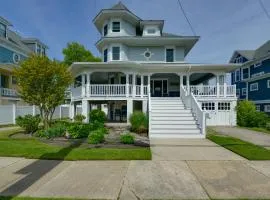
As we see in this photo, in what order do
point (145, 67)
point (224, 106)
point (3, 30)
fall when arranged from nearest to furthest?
point (145, 67)
point (224, 106)
point (3, 30)

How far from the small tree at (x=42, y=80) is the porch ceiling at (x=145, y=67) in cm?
458

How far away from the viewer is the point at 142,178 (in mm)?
5215

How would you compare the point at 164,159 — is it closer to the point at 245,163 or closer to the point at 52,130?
the point at 245,163

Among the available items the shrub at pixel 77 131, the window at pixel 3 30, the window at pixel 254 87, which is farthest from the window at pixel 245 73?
the window at pixel 3 30

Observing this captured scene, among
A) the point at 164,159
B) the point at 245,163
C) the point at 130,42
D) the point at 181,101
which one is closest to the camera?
the point at 245,163

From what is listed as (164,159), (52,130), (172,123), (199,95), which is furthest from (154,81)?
(164,159)

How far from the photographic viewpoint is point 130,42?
21.1 m

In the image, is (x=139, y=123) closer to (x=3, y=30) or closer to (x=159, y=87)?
(x=159, y=87)

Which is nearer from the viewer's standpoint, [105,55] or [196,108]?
[196,108]

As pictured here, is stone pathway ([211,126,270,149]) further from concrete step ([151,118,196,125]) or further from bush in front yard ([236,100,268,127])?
bush in front yard ([236,100,268,127])

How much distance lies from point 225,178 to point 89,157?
13.2ft

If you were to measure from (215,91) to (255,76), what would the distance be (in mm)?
16699

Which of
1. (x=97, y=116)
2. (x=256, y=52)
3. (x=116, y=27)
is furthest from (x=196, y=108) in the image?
(x=256, y=52)

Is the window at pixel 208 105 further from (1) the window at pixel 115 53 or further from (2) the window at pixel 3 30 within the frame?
(2) the window at pixel 3 30
